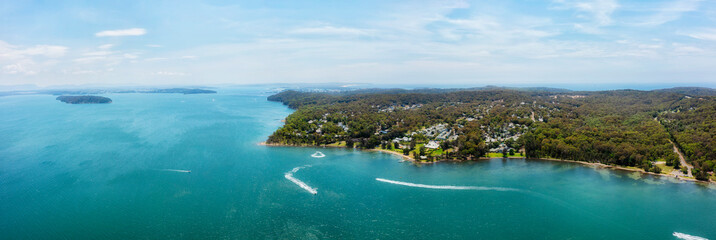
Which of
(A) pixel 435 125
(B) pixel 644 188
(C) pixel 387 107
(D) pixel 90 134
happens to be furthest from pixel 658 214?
(D) pixel 90 134

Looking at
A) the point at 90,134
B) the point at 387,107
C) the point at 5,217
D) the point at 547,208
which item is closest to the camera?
the point at 5,217

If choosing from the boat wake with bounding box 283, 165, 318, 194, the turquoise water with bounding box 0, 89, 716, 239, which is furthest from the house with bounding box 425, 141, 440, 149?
the boat wake with bounding box 283, 165, 318, 194

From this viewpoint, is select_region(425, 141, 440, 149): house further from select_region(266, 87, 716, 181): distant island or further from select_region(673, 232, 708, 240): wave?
select_region(673, 232, 708, 240): wave

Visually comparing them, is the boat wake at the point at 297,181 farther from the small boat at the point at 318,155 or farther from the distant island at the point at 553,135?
the distant island at the point at 553,135

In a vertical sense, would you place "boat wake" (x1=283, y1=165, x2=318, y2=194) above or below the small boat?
below

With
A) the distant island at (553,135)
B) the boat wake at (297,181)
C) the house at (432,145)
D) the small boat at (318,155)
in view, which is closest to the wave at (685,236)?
the distant island at (553,135)

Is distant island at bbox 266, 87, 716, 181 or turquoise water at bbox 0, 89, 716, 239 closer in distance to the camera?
turquoise water at bbox 0, 89, 716, 239

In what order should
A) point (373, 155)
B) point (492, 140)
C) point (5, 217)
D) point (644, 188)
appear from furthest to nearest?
point (492, 140) → point (373, 155) → point (644, 188) → point (5, 217)

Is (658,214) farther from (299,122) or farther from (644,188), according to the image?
(299,122)

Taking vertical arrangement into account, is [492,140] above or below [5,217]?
above
